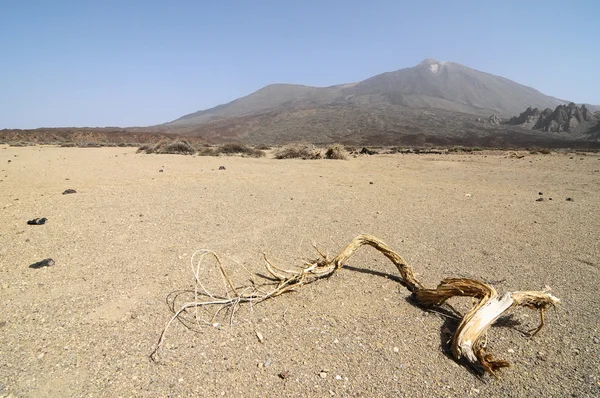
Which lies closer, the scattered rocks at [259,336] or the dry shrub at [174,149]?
the scattered rocks at [259,336]

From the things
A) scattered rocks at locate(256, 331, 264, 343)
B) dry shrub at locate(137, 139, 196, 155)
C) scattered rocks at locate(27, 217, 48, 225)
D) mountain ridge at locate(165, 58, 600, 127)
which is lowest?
scattered rocks at locate(256, 331, 264, 343)

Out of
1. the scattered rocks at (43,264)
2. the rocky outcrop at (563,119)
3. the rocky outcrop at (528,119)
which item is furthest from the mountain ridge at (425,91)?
the scattered rocks at (43,264)

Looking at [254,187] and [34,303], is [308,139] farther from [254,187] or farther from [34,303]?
[34,303]

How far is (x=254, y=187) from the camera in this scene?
28.4 ft

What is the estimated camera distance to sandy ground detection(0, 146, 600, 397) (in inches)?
83.6

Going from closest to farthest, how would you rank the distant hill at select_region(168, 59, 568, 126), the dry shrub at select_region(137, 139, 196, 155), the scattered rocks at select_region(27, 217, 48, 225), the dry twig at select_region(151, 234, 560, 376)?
the dry twig at select_region(151, 234, 560, 376) → the scattered rocks at select_region(27, 217, 48, 225) → the dry shrub at select_region(137, 139, 196, 155) → the distant hill at select_region(168, 59, 568, 126)

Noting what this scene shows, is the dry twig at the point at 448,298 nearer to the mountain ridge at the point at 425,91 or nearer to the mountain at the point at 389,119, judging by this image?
the mountain at the point at 389,119

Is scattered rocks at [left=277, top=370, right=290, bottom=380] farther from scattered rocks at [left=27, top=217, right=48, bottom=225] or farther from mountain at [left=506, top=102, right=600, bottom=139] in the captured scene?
mountain at [left=506, top=102, right=600, bottom=139]

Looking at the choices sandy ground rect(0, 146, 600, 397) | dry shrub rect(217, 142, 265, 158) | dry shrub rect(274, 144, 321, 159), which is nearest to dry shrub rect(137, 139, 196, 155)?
dry shrub rect(217, 142, 265, 158)

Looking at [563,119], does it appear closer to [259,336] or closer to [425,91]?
[259,336]

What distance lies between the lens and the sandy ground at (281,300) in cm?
212

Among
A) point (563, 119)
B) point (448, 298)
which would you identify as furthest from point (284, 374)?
point (563, 119)

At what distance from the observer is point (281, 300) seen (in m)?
3.07

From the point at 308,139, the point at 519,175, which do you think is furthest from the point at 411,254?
the point at 308,139
